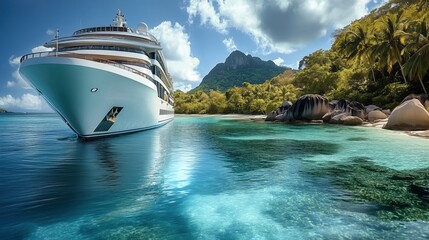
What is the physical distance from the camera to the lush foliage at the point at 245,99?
6606cm

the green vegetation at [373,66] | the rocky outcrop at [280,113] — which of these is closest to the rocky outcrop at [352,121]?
the green vegetation at [373,66]

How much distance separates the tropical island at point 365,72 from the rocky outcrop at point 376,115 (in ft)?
4.00

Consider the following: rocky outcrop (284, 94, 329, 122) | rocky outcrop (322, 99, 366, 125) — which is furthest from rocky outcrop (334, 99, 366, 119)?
rocky outcrop (284, 94, 329, 122)

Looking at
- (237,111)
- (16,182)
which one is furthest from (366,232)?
(237,111)

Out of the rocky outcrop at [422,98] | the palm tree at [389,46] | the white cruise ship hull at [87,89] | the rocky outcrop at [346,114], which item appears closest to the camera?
the white cruise ship hull at [87,89]

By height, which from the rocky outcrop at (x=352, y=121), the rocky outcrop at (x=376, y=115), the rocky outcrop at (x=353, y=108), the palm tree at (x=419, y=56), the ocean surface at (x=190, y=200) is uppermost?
the palm tree at (x=419, y=56)

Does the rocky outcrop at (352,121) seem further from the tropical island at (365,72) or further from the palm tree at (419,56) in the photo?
the palm tree at (419,56)

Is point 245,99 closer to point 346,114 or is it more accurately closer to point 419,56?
point 346,114

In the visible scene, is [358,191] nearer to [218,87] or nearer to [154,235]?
[154,235]

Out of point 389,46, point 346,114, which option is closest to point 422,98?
point 346,114

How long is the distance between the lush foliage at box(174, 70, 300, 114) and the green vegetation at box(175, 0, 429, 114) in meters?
0.25

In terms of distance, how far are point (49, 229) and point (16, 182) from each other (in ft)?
13.7

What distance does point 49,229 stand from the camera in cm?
455

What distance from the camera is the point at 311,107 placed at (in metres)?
34.5
